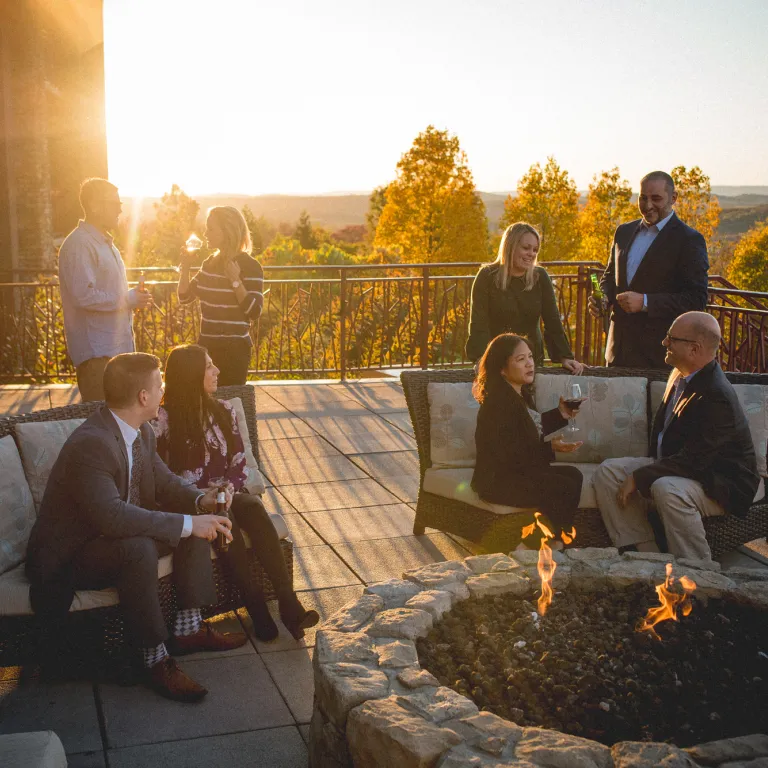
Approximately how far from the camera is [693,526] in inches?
151

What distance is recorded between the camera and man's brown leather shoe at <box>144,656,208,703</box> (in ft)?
9.68

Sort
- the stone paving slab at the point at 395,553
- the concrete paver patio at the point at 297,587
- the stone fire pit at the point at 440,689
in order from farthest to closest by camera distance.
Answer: the stone paving slab at the point at 395,553
the concrete paver patio at the point at 297,587
the stone fire pit at the point at 440,689

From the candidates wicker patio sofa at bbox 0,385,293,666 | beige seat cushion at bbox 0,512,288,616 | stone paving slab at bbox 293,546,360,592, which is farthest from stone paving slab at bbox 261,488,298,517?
beige seat cushion at bbox 0,512,288,616

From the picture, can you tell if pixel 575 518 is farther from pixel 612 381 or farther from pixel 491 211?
pixel 491 211

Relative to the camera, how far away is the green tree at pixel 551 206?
1804 inches

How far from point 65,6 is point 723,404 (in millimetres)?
18054

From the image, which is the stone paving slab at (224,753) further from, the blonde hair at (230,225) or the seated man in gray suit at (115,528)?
the blonde hair at (230,225)

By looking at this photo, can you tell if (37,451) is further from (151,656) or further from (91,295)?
(91,295)

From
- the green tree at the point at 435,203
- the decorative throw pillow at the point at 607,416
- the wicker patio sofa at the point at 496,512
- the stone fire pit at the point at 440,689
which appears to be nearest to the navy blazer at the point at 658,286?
the wicker patio sofa at the point at 496,512

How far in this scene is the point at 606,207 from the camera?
4578 centimetres

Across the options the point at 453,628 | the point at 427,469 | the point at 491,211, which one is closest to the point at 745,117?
the point at 427,469

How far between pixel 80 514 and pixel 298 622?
96cm

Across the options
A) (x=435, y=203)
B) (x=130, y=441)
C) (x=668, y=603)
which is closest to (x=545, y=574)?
(x=668, y=603)

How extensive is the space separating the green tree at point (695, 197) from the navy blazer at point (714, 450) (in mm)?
41236
